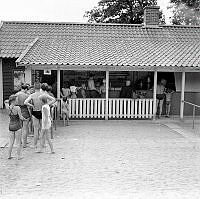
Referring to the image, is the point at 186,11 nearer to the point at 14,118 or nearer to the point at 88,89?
the point at 88,89

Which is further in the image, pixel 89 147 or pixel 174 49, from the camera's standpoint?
pixel 174 49

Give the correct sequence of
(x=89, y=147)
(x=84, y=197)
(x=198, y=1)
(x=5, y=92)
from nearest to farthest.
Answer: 1. (x=84, y=197)
2. (x=89, y=147)
3. (x=5, y=92)
4. (x=198, y=1)

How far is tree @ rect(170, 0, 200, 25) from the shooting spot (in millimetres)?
38875

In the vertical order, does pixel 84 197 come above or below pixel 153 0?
below

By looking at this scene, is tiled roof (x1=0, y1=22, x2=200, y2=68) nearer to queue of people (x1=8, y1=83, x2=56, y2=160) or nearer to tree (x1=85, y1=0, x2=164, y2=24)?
queue of people (x1=8, y1=83, x2=56, y2=160)

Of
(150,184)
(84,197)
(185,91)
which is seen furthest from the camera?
(185,91)

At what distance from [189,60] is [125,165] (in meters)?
8.22

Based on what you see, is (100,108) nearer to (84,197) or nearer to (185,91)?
(185,91)

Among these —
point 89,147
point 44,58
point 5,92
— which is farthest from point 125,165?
point 5,92

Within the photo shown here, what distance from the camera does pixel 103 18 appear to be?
42906 mm

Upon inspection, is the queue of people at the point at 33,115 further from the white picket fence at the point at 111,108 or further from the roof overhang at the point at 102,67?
the white picket fence at the point at 111,108

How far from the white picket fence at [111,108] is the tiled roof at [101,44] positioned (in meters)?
1.62

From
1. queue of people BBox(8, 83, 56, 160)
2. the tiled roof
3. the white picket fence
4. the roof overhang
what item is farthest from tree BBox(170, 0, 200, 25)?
queue of people BBox(8, 83, 56, 160)

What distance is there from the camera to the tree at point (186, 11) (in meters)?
38.9
